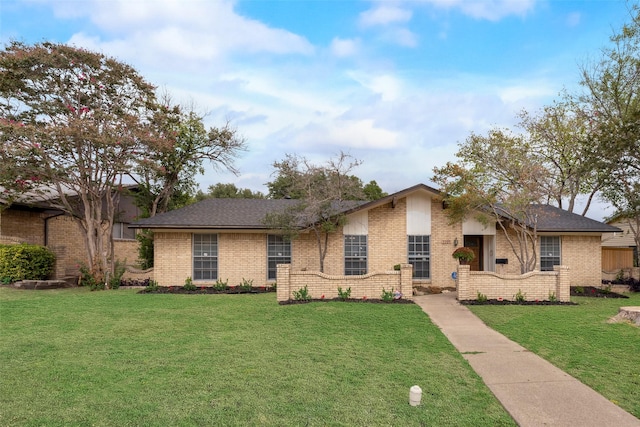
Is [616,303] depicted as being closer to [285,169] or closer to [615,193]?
[615,193]

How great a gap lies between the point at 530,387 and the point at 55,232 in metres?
22.9

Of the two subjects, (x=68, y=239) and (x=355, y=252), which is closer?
(x=355, y=252)

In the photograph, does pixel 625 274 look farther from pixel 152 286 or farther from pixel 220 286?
pixel 152 286

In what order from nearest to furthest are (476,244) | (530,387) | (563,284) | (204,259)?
(530,387) < (563,284) < (204,259) < (476,244)

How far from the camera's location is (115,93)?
16.1m

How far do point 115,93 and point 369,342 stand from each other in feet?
47.9

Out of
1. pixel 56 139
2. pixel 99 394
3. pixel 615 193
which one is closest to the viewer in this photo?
pixel 99 394

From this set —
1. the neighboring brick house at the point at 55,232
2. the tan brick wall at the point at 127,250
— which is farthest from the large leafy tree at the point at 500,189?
the tan brick wall at the point at 127,250

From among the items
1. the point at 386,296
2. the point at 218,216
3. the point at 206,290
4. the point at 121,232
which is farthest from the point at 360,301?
the point at 121,232

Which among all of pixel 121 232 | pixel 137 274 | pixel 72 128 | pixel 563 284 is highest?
pixel 72 128

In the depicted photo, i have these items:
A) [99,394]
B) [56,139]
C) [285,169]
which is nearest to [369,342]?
[99,394]

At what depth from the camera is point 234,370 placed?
590 centimetres

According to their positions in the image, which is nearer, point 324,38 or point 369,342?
point 369,342

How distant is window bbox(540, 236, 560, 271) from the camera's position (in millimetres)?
16250
